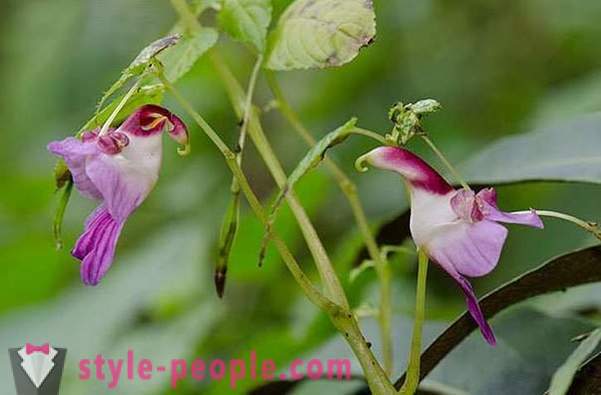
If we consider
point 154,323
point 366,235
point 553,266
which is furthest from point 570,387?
Result: point 154,323

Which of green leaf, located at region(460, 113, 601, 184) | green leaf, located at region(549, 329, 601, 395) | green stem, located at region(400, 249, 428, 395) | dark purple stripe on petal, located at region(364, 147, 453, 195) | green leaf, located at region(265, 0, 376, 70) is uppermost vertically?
green leaf, located at region(265, 0, 376, 70)

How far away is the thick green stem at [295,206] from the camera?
0.59m

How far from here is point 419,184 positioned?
1.73 ft

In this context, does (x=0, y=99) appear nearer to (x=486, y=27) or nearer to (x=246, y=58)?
(x=246, y=58)

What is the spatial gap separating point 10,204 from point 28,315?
1.38 feet

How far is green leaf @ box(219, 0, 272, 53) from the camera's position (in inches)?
27.1

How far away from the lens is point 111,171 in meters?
0.53

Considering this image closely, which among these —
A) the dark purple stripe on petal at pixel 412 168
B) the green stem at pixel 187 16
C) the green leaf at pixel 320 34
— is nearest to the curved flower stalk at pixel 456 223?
the dark purple stripe on petal at pixel 412 168

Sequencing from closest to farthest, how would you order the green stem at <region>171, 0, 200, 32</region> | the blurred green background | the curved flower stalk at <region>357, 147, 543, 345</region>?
the curved flower stalk at <region>357, 147, 543, 345</region> < the green stem at <region>171, 0, 200, 32</region> < the blurred green background

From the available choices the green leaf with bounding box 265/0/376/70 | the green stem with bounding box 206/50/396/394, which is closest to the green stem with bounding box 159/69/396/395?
the green stem with bounding box 206/50/396/394

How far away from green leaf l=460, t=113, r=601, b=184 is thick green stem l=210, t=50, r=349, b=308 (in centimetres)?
16

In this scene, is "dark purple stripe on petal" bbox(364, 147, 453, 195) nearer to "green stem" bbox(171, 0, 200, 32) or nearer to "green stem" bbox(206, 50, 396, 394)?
"green stem" bbox(206, 50, 396, 394)

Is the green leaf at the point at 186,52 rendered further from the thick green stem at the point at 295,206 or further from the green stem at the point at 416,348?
the green stem at the point at 416,348

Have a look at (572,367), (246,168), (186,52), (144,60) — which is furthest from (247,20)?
(246,168)
